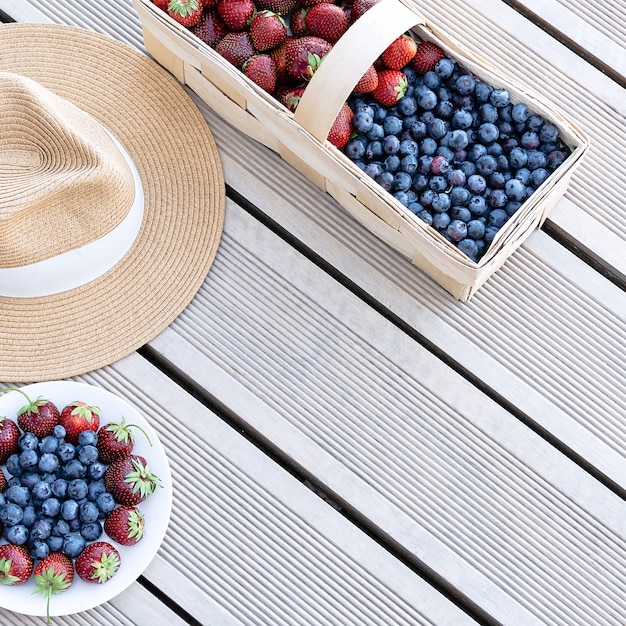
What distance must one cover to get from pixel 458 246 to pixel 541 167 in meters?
0.17

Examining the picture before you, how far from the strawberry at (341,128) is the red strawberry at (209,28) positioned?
Answer: 223mm

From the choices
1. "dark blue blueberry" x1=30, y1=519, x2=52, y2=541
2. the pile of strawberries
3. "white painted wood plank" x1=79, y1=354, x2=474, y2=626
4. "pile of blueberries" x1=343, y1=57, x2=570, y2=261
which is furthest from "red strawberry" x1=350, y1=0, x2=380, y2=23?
"dark blue blueberry" x1=30, y1=519, x2=52, y2=541

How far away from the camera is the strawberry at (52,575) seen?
1.14 metres

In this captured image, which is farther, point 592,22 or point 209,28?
point 592,22

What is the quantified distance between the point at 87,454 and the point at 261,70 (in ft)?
1.95

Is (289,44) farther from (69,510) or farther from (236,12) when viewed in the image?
(69,510)

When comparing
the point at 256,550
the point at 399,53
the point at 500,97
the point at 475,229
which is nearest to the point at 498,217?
the point at 475,229

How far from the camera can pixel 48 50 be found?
1344 millimetres

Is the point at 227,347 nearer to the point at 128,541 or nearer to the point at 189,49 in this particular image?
the point at 128,541

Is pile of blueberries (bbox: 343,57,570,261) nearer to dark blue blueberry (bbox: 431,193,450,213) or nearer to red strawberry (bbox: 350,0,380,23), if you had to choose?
dark blue blueberry (bbox: 431,193,450,213)

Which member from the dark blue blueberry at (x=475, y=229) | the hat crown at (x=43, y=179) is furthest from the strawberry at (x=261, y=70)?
the dark blue blueberry at (x=475, y=229)

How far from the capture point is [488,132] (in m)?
1.20

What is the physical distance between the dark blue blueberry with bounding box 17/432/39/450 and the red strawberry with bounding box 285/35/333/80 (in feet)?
2.08

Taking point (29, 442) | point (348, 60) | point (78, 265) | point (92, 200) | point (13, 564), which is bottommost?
point (13, 564)
